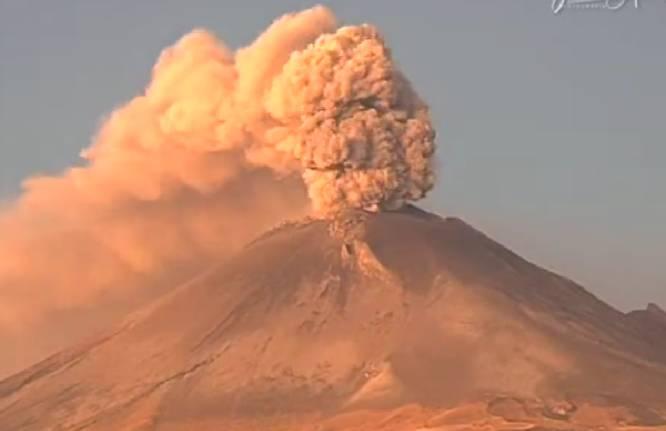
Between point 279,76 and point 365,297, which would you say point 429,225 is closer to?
point 365,297

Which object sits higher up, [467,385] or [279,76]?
[279,76]

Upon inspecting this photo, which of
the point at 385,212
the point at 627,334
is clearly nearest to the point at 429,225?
the point at 385,212

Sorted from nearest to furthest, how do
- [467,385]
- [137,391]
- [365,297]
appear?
[467,385]
[137,391]
[365,297]

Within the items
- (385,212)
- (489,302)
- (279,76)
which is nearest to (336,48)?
(279,76)

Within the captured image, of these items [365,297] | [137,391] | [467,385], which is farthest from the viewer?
[365,297]

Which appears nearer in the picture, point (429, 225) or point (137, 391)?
point (137, 391)

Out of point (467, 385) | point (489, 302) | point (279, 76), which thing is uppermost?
point (279, 76)

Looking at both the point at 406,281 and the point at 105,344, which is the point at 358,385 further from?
the point at 105,344
